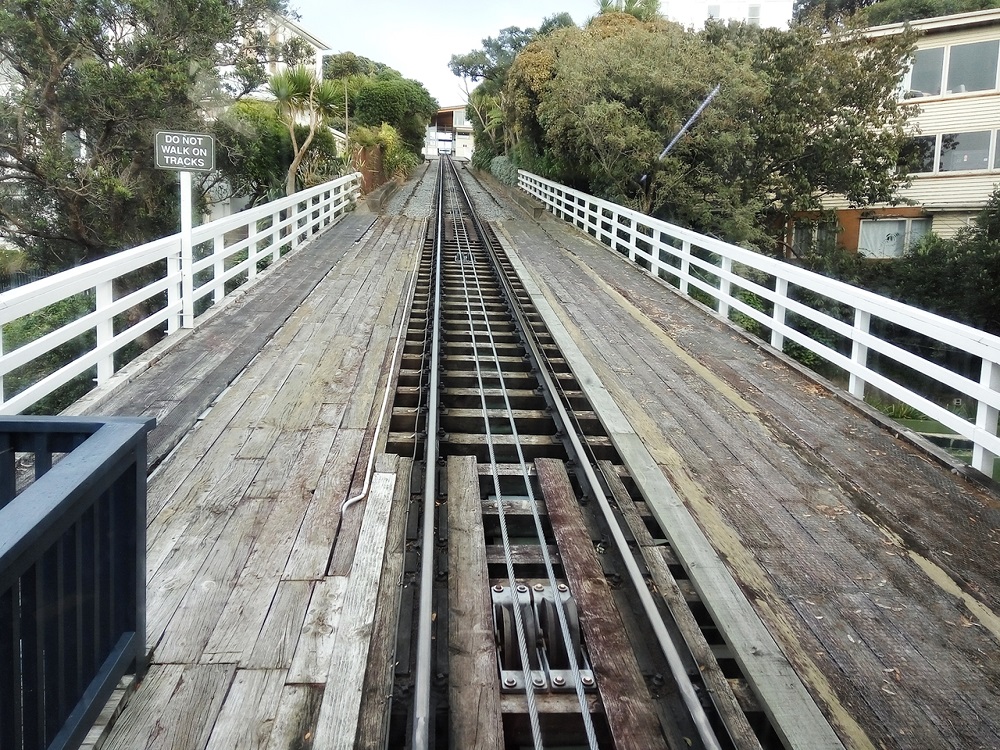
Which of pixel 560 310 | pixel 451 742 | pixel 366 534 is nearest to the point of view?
pixel 451 742

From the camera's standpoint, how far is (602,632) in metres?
3.72

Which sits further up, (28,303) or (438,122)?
(438,122)

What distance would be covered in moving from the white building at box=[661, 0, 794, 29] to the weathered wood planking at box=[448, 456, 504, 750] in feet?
137

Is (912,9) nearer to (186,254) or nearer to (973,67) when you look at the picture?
(973,67)

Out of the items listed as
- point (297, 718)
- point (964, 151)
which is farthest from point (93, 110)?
point (964, 151)

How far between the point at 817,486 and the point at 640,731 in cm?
280

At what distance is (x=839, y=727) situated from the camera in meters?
3.14

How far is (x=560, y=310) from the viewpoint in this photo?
1091 centimetres

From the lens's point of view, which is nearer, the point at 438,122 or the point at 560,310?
the point at 560,310

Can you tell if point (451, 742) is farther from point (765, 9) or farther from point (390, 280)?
point (765, 9)

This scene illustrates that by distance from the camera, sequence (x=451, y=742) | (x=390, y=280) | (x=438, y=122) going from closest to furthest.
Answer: (x=451, y=742) → (x=390, y=280) → (x=438, y=122)

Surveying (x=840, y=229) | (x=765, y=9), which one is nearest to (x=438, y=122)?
(x=765, y=9)

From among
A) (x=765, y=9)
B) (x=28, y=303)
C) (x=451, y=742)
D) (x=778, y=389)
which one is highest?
(x=765, y=9)

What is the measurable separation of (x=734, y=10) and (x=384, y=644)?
144 feet
